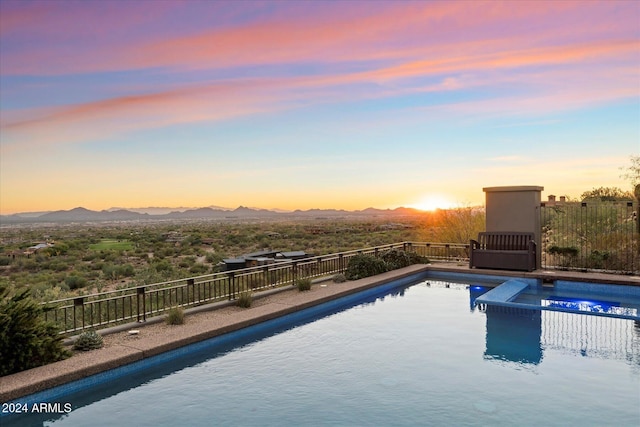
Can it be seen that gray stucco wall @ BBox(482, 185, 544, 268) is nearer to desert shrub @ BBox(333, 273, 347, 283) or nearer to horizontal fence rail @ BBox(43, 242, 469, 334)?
horizontal fence rail @ BBox(43, 242, 469, 334)

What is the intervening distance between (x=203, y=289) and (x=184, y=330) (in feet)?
12.7

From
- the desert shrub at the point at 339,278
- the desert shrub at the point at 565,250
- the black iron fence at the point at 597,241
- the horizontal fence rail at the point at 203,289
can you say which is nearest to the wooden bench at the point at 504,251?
the desert shrub at the point at 565,250

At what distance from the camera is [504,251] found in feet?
43.0

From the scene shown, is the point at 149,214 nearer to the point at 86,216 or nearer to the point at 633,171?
the point at 86,216

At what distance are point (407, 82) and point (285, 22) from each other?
16.9 feet

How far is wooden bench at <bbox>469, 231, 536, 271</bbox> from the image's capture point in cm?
1287

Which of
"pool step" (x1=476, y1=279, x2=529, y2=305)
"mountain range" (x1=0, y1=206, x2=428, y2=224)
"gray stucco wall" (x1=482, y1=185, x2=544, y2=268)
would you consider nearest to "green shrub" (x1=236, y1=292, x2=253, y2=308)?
"pool step" (x1=476, y1=279, x2=529, y2=305)

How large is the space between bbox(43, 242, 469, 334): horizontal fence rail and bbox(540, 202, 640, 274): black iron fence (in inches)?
126

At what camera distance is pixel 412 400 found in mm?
5473

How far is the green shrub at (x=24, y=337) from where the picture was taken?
5.57 m

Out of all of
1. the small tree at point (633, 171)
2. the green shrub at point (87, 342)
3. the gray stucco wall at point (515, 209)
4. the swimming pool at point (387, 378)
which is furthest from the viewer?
the small tree at point (633, 171)

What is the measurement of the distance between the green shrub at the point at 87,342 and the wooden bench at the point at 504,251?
1002 cm

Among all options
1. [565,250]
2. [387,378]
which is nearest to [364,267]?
[565,250]

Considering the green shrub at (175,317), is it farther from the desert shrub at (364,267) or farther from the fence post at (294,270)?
the desert shrub at (364,267)
